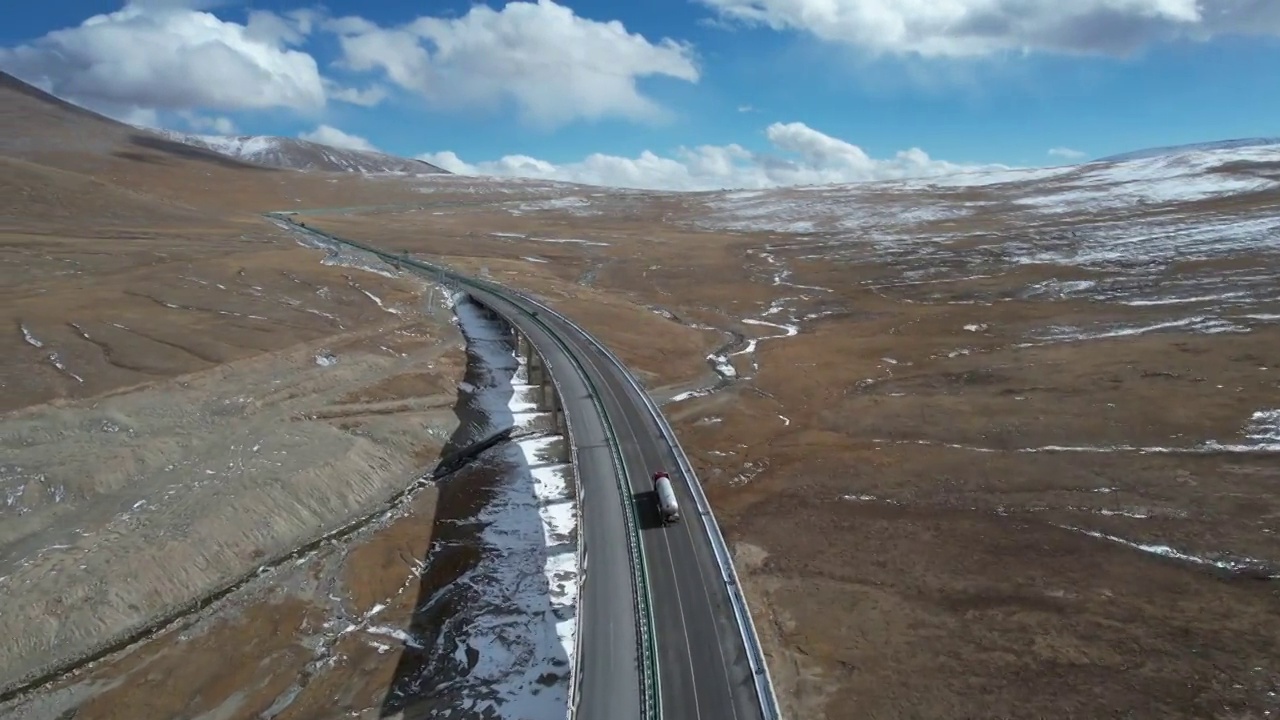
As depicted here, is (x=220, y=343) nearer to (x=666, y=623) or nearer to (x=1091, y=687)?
(x=666, y=623)

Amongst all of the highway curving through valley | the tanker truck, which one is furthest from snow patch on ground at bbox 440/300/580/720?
the tanker truck

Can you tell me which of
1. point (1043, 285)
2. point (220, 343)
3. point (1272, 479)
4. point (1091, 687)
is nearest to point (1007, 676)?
point (1091, 687)

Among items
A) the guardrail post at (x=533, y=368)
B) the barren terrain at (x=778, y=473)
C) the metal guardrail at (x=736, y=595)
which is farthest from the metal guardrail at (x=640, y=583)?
the guardrail post at (x=533, y=368)

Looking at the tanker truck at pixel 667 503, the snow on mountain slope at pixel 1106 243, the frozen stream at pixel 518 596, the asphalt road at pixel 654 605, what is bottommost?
the frozen stream at pixel 518 596

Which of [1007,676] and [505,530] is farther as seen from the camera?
[505,530]

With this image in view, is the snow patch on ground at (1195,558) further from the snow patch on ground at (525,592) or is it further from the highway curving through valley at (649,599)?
the snow patch on ground at (525,592)

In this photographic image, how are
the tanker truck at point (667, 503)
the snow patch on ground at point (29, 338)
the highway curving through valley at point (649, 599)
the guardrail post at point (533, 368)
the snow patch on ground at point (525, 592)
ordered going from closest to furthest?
the highway curving through valley at point (649, 599)
the snow patch on ground at point (525, 592)
the tanker truck at point (667, 503)
the snow patch on ground at point (29, 338)
the guardrail post at point (533, 368)
